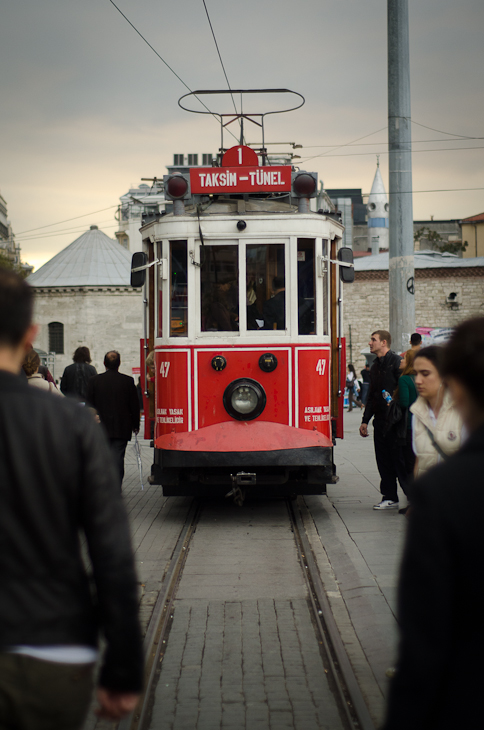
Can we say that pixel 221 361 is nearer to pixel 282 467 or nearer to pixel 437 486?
pixel 282 467

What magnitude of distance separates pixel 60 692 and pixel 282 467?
659cm

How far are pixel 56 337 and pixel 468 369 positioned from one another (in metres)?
51.7

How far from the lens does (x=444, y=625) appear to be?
1.69m

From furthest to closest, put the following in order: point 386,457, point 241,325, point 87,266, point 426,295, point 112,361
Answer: point 87,266 → point 426,295 → point 112,361 → point 386,457 → point 241,325

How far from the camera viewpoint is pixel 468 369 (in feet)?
6.04

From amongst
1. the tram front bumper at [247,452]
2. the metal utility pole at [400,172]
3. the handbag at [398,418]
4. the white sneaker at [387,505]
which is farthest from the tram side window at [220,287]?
the metal utility pole at [400,172]

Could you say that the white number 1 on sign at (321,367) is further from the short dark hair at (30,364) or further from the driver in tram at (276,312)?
the short dark hair at (30,364)

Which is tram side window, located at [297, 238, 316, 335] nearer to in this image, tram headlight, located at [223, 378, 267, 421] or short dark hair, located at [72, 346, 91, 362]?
tram headlight, located at [223, 378, 267, 421]

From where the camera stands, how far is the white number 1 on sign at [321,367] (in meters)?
8.48

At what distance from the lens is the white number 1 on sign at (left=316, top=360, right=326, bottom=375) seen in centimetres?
848

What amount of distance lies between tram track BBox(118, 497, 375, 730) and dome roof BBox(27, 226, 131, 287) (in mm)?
45755

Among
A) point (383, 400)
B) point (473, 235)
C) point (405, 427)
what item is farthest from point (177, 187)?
point (473, 235)

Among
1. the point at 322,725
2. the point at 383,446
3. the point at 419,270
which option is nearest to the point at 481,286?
the point at 419,270

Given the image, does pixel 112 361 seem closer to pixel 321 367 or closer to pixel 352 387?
pixel 321 367
